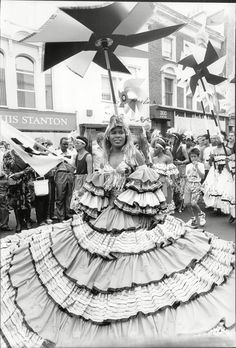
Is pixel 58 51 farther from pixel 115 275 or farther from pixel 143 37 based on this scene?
pixel 115 275

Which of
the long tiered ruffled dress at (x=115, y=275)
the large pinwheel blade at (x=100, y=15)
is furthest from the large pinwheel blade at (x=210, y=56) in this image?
the long tiered ruffled dress at (x=115, y=275)

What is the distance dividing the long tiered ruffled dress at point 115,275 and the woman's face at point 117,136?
263mm

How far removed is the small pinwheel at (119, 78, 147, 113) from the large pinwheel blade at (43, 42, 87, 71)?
70 centimetres

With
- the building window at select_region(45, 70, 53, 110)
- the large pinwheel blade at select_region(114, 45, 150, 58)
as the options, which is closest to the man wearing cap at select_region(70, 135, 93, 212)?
the building window at select_region(45, 70, 53, 110)

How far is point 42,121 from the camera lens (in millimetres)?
2107

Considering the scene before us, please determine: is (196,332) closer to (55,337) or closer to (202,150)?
(55,337)

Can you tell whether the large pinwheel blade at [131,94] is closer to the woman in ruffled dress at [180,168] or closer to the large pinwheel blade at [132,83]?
the large pinwheel blade at [132,83]

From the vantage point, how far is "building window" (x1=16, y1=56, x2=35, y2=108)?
179cm

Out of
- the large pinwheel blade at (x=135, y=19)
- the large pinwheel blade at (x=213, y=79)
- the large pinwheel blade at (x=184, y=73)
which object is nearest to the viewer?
the large pinwheel blade at (x=135, y=19)

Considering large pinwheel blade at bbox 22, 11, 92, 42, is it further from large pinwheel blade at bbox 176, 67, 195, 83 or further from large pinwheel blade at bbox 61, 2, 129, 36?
large pinwheel blade at bbox 176, 67, 195, 83

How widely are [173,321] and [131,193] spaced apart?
82cm

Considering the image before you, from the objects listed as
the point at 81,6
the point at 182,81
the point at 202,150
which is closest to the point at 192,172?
the point at 202,150

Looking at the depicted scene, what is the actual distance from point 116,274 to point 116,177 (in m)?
0.68

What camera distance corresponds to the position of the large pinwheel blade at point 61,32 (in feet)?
4.97
